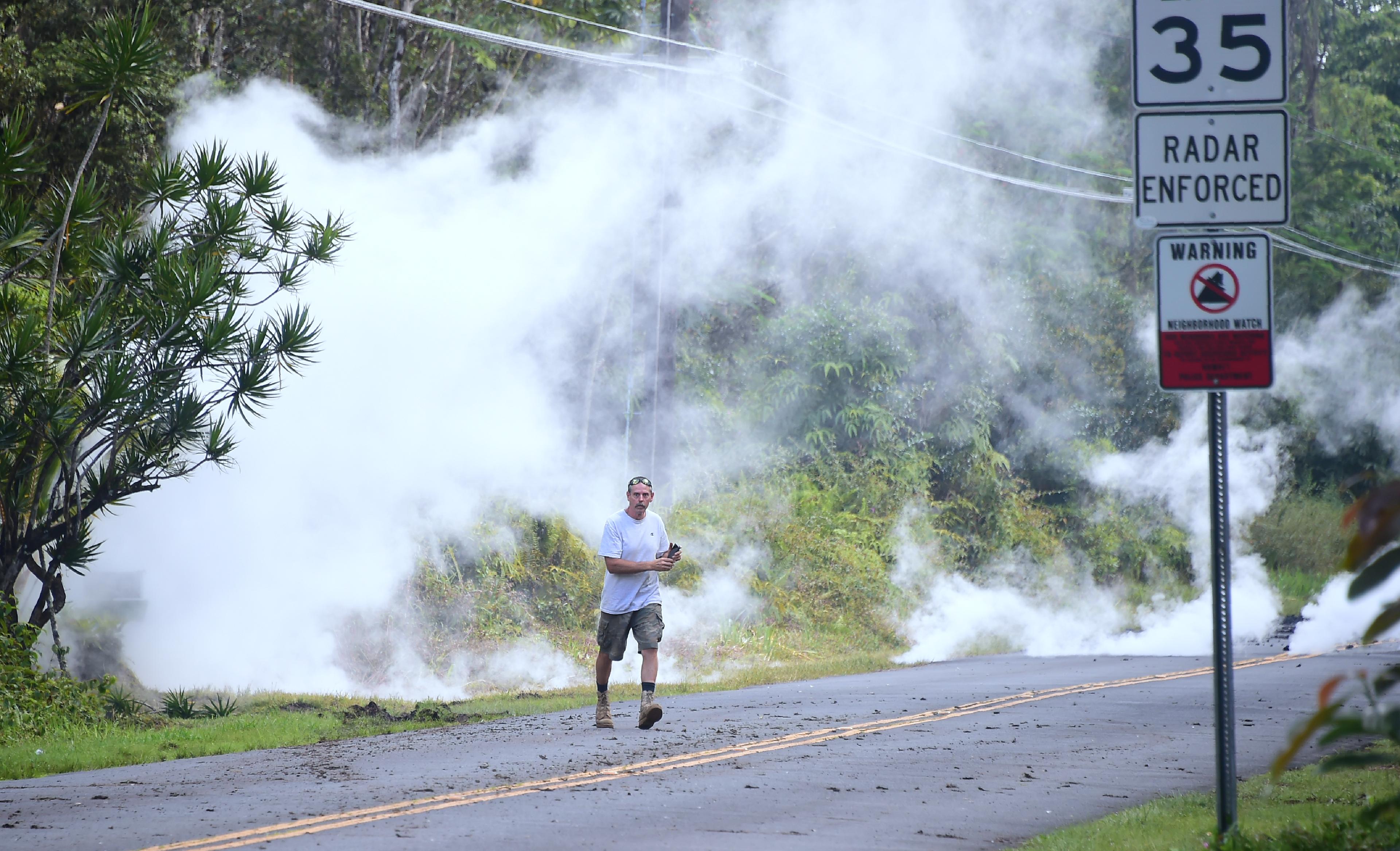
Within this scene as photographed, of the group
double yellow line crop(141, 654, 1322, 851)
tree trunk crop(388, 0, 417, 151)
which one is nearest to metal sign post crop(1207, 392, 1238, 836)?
double yellow line crop(141, 654, 1322, 851)

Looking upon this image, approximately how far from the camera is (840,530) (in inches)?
780

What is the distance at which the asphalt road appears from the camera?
579cm

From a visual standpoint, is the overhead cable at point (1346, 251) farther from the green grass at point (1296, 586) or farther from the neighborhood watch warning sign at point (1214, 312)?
the neighborhood watch warning sign at point (1214, 312)

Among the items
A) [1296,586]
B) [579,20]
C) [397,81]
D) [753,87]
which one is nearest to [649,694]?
[753,87]

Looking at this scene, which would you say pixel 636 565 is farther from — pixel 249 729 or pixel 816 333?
pixel 816 333

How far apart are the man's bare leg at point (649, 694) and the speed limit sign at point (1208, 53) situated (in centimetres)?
491

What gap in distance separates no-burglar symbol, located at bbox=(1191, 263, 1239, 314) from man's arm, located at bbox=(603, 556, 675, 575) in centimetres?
459

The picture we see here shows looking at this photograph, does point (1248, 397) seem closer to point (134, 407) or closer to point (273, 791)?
point (134, 407)

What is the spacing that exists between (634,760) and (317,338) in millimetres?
7469

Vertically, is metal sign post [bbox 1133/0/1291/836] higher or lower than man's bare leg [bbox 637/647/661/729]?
higher

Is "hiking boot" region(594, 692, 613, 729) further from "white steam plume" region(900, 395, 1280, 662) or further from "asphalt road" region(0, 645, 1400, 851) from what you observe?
"white steam plume" region(900, 395, 1280, 662)

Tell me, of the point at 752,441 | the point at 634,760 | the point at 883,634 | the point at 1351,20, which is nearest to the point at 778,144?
the point at 752,441

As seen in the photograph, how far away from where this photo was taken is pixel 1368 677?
2824 mm

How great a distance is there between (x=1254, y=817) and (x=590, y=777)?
3.05 metres
